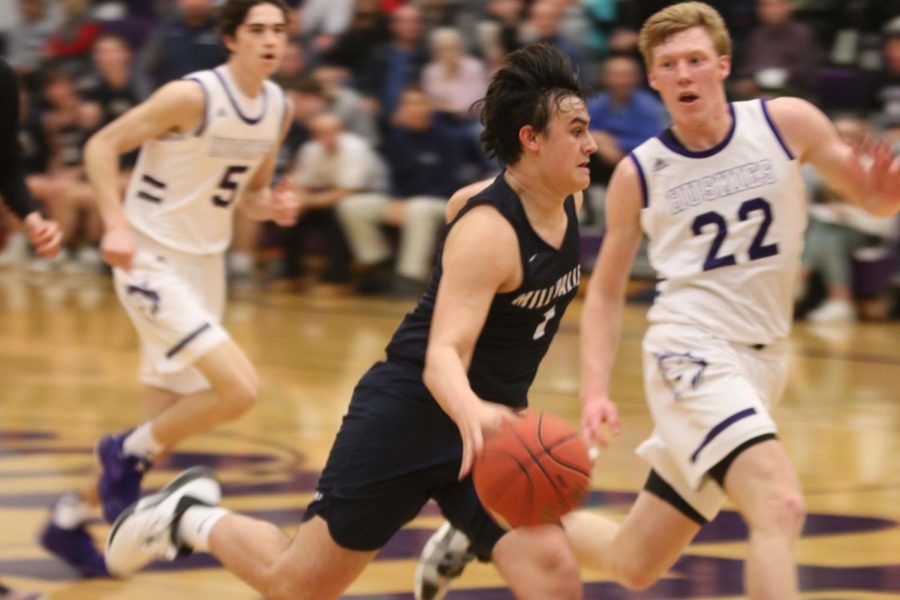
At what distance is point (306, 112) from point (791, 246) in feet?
29.4

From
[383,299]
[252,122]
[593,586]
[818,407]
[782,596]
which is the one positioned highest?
[252,122]

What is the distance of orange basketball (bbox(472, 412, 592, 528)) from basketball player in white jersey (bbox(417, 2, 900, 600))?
1.72 feet

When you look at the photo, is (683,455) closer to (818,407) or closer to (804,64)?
(818,407)

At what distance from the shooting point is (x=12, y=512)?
6035mm

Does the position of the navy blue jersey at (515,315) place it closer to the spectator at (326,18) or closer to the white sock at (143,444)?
the white sock at (143,444)

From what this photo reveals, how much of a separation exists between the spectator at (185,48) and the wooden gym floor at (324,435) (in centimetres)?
232

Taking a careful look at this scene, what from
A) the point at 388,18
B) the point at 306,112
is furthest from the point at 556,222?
the point at 388,18

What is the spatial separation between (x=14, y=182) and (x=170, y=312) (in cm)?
93

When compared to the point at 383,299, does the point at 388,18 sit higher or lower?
higher

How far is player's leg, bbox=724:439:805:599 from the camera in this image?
12.5 ft

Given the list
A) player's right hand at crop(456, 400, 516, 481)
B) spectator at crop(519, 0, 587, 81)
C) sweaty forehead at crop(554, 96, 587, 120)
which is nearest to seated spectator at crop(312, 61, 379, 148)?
spectator at crop(519, 0, 587, 81)

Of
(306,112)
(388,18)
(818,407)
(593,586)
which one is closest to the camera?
(593,586)

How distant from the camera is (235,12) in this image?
19.6 feet

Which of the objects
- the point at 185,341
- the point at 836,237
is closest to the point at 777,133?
the point at 185,341
